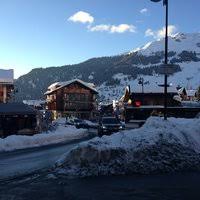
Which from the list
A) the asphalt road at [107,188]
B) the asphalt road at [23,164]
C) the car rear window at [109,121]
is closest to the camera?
the asphalt road at [107,188]

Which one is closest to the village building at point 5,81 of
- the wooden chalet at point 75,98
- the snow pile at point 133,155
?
the wooden chalet at point 75,98

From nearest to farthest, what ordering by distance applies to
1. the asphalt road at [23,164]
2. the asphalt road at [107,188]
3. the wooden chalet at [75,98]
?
the asphalt road at [107,188] < the asphalt road at [23,164] < the wooden chalet at [75,98]

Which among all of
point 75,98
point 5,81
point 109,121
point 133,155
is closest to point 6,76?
point 5,81

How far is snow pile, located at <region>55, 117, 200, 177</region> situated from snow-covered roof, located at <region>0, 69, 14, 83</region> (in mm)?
51030

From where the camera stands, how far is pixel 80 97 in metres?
112

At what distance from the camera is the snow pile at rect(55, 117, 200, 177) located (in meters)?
16.3

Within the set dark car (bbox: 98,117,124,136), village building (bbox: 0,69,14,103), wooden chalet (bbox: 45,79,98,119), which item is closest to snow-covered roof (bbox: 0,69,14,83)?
village building (bbox: 0,69,14,103)

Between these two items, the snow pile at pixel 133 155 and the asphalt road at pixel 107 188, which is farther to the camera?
the snow pile at pixel 133 155

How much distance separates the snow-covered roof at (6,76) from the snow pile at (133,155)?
51.0 m

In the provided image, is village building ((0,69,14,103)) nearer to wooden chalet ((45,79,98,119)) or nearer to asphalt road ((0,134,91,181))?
wooden chalet ((45,79,98,119))

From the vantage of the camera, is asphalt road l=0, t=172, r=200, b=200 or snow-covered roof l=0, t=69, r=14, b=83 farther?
snow-covered roof l=0, t=69, r=14, b=83

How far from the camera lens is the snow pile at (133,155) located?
16344 mm

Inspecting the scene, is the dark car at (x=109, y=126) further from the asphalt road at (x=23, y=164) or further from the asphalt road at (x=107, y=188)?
the asphalt road at (x=107, y=188)

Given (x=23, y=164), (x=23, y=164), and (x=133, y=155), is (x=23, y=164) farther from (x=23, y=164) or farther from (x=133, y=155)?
(x=133, y=155)
